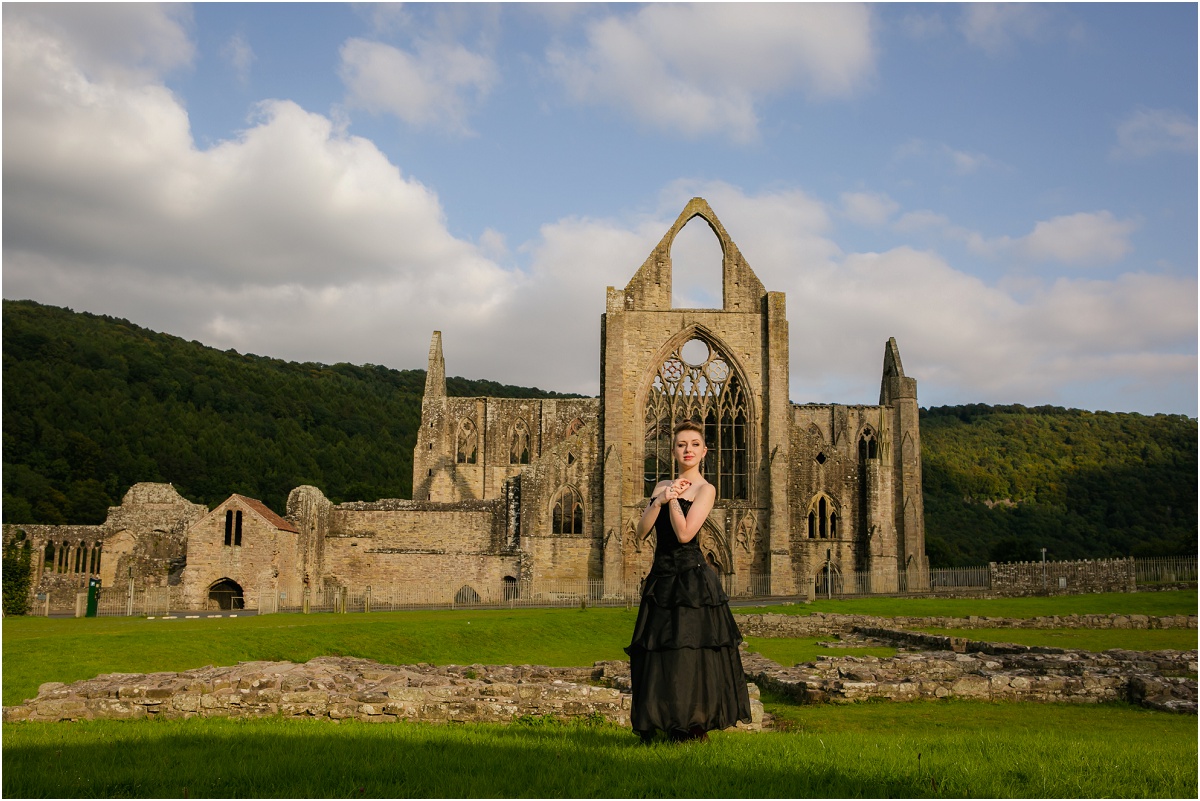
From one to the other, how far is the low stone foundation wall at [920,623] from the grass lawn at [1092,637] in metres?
0.73

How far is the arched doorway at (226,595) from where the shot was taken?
37156 mm

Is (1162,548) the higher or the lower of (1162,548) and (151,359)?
the lower

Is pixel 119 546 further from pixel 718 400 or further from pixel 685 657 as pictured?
pixel 685 657

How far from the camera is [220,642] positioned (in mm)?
19141

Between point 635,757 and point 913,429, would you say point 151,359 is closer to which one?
point 913,429

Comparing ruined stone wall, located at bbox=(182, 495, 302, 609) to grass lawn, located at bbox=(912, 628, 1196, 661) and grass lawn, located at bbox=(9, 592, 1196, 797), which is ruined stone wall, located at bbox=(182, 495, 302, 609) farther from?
grass lawn, located at bbox=(9, 592, 1196, 797)

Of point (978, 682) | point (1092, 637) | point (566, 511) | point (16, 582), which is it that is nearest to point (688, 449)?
point (978, 682)

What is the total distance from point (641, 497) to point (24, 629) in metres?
25.8

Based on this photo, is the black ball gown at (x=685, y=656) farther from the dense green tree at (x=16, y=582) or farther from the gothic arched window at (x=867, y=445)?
the gothic arched window at (x=867, y=445)

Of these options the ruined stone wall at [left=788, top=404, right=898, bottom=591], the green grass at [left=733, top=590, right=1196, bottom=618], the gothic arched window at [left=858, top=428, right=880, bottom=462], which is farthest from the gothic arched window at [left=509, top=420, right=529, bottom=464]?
the green grass at [left=733, top=590, right=1196, bottom=618]

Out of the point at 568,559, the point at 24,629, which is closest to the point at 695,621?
the point at 24,629

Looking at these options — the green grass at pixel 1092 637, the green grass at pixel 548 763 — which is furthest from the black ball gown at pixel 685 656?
the green grass at pixel 1092 637

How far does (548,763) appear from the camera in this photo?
7113 mm

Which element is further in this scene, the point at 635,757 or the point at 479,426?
the point at 479,426
